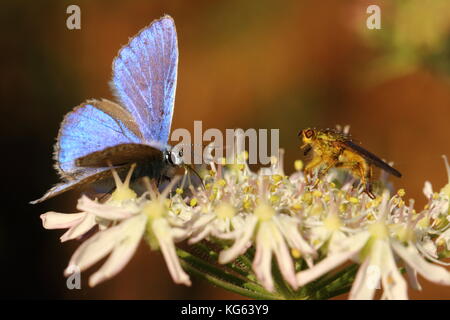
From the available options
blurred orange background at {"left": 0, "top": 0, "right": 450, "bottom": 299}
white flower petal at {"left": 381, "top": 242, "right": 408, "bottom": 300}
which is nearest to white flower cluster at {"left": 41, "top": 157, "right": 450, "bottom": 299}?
white flower petal at {"left": 381, "top": 242, "right": 408, "bottom": 300}

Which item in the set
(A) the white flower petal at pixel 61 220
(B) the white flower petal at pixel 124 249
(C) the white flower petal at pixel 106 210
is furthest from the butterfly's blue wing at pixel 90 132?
(B) the white flower petal at pixel 124 249

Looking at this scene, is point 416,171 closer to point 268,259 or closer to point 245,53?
point 245,53

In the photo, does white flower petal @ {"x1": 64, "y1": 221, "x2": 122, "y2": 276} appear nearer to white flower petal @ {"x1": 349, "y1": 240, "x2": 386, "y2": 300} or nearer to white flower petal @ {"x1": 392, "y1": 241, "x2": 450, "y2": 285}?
white flower petal @ {"x1": 349, "y1": 240, "x2": 386, "y2": 300}

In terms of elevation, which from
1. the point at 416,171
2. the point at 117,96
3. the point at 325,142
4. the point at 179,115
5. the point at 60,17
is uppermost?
the point at 60,17

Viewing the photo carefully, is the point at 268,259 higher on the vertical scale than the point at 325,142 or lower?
lower

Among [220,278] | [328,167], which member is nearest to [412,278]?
[220,278]

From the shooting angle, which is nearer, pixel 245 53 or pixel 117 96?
pixel 117 96

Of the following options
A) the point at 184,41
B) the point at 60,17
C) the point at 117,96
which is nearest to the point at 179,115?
the point at 184,41
